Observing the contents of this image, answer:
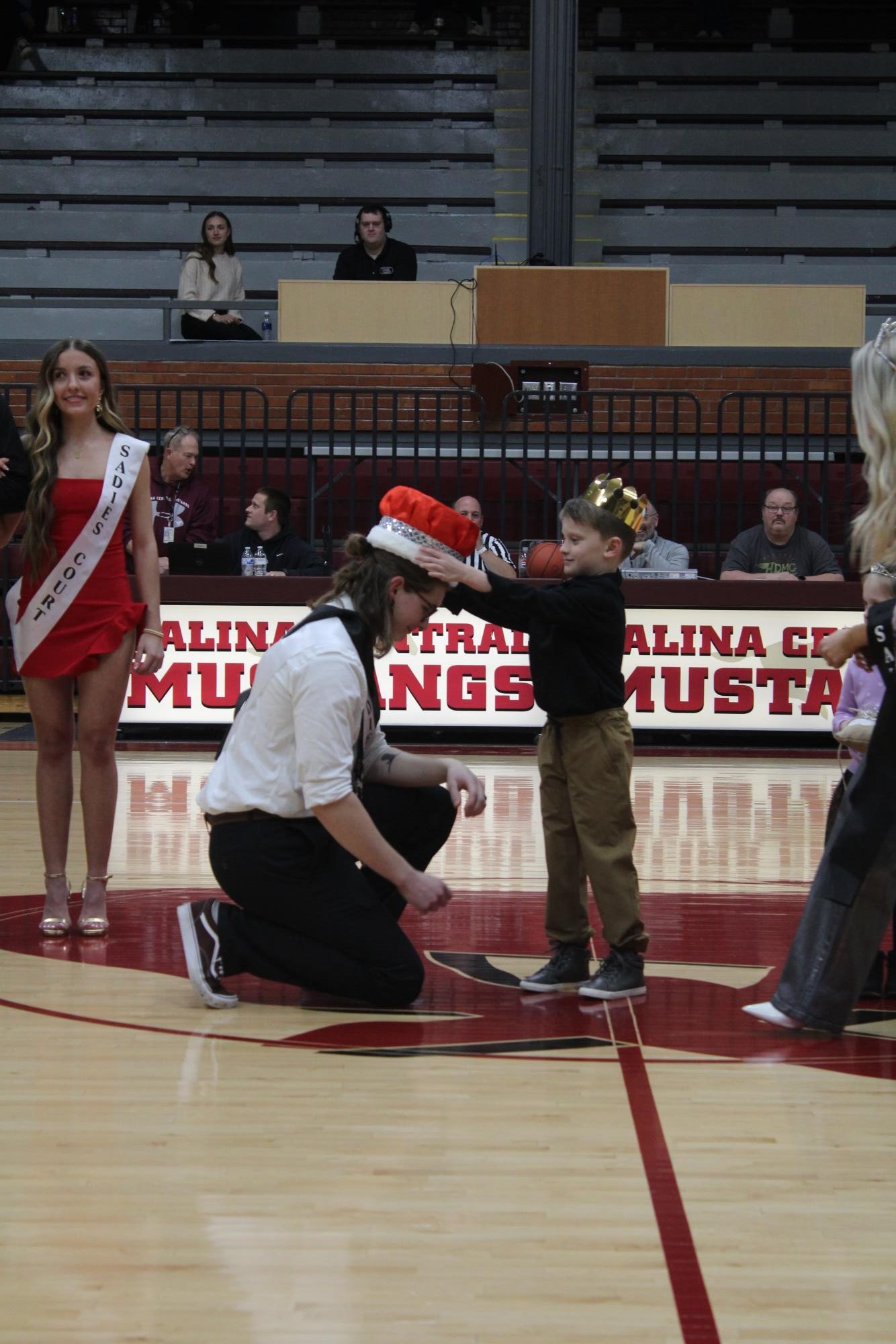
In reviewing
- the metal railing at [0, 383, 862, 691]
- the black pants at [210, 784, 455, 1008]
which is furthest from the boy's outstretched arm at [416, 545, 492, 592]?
the metal railing at [0, 383, 862, 691]

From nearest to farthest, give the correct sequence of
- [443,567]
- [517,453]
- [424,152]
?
[443,567]
[517,453]
[424,152]

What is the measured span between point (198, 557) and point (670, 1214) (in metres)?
7.21

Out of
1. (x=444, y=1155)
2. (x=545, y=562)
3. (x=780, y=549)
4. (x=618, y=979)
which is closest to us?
(x=444, y=1155)

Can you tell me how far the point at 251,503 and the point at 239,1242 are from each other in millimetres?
7539

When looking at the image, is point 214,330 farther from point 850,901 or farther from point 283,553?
point 850,901

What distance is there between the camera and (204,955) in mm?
3611

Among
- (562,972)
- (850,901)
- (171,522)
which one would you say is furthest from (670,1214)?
(171,522)

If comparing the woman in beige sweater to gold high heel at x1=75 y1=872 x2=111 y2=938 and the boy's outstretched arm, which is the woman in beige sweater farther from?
the boy's outstretched arm

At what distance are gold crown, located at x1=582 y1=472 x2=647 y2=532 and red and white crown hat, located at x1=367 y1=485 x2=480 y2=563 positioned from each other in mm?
487

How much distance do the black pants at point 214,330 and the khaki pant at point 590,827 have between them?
9.30 meters

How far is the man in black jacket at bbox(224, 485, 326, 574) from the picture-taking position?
951cm

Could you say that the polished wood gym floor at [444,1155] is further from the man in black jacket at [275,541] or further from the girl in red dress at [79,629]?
the man in black jacket at [275,541]

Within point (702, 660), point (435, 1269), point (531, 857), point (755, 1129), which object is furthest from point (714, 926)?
point (702, 660)

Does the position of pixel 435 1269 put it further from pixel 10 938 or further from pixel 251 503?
pixel 251 503
